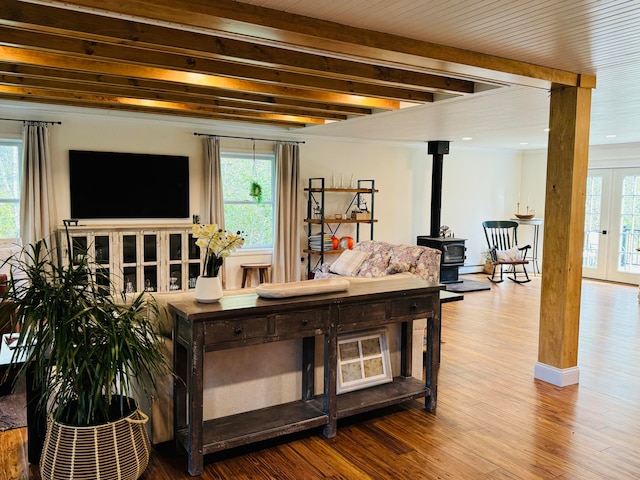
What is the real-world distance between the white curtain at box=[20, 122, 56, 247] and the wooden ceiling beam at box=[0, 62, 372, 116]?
1.67 meters

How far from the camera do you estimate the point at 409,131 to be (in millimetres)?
7266

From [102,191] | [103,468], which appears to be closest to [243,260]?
[102,191]

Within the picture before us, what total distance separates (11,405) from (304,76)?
10.6 ft

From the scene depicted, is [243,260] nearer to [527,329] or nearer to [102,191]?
[102,191]

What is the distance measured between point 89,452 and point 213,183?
488 cm

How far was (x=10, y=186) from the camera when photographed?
5.97m

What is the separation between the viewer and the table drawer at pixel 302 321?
112 inches

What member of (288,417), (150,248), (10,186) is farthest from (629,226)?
(10,186)

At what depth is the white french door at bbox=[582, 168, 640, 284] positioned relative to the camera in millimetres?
8742

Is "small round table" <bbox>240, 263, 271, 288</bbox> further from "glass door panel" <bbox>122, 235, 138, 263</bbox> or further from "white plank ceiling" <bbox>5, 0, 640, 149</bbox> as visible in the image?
"white plank ceiling" <bbox>5, 0, 640, 149</bbox>

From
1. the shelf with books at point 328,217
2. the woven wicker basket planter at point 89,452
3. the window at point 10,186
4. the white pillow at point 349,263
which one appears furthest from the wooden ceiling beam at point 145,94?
the woven wicker basket planter at point 89,452

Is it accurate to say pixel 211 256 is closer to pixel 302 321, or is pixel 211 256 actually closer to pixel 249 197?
pixel 302 321

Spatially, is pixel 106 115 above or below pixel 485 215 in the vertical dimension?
above

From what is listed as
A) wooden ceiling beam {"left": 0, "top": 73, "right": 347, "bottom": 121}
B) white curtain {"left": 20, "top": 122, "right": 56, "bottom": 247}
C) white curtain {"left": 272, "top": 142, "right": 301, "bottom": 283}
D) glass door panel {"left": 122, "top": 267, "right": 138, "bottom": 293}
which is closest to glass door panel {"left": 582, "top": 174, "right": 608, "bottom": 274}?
white curtain {"left": 272, "top": 142, "right": 301, "bottom": 283}
